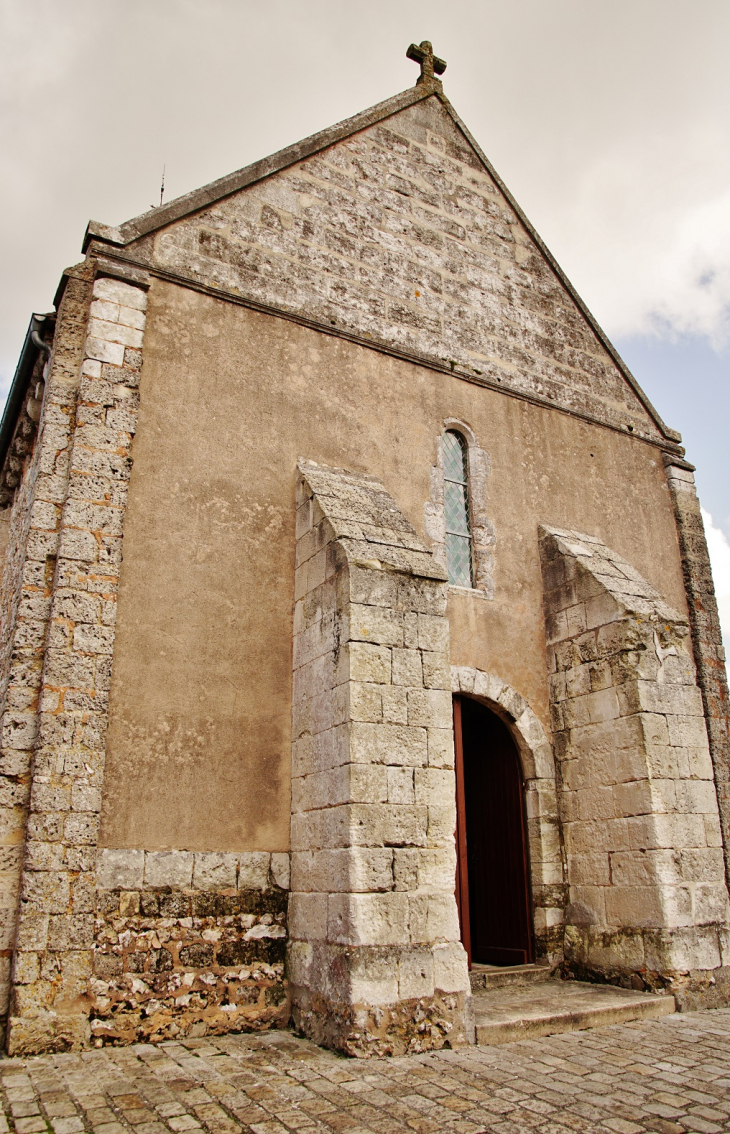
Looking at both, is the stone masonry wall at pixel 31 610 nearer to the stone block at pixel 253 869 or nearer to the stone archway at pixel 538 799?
the stone block at pixel 253 869

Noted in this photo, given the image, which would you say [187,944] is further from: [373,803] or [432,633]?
[432,633]

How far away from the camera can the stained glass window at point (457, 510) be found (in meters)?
7.22

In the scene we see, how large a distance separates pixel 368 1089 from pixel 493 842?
11.6 ft

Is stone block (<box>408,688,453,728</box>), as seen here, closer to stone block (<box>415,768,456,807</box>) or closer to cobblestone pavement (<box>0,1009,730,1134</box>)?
stone block (<box>415,768,456,807</box>)

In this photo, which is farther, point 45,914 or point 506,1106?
point 45,914

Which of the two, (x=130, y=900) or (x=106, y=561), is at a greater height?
(x=106, y=561)

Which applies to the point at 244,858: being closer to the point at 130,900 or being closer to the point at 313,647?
the point at 130,900

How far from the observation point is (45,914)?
4.53m

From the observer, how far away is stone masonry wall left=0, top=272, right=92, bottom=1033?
181 inches

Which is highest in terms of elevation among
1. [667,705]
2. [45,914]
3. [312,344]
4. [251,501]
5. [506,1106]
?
[312,344]

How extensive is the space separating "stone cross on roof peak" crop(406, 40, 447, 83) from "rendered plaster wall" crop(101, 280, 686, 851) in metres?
3.86

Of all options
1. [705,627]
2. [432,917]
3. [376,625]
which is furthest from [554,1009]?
[705,627]

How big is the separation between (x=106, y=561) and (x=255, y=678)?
130cm

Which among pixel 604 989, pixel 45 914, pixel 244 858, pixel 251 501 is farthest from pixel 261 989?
pixel 251 501
